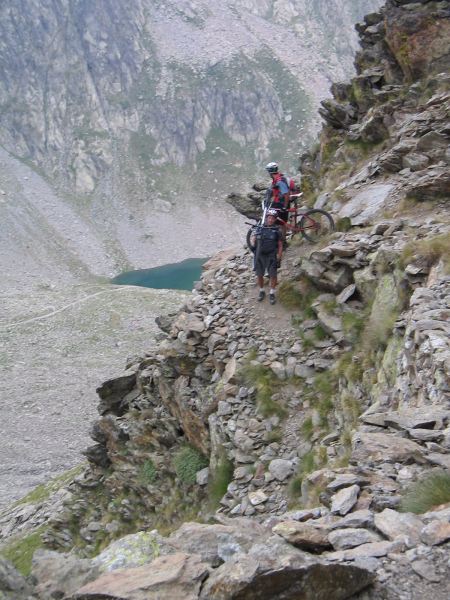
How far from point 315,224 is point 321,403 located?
24.9 ft

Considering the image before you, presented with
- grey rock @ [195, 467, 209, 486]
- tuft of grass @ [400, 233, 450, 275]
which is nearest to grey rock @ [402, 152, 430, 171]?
tuft of grass @ [400, 233, 450, 275]

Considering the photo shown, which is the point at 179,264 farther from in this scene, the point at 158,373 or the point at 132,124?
the point at 158,373

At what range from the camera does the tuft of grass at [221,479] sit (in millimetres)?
14930

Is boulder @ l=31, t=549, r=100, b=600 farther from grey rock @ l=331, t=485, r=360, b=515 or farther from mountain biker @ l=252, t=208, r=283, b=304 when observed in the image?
mountain biker @ l=252, t=208, r=283, b=304

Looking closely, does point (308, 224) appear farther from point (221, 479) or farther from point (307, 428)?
point (221, 479)

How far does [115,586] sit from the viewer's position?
18.7 feet

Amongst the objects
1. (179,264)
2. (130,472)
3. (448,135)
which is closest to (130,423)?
(130,472)

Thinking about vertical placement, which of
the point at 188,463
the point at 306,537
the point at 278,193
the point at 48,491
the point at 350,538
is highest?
the point at 278,193

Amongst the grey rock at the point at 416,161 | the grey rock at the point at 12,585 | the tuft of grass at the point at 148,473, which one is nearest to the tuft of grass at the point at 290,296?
the grey rock at the point at 416,161

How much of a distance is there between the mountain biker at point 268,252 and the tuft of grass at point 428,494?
1137 centimetres

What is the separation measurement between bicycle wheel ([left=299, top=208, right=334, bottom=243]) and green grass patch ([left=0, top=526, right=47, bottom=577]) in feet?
69.2

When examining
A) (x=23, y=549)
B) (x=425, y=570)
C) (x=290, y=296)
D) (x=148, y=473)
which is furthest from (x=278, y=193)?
(x=23, y=549)

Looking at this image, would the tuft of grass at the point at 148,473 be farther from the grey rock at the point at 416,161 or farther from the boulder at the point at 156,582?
the boulder at the point at 156,582

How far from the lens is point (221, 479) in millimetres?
15094
